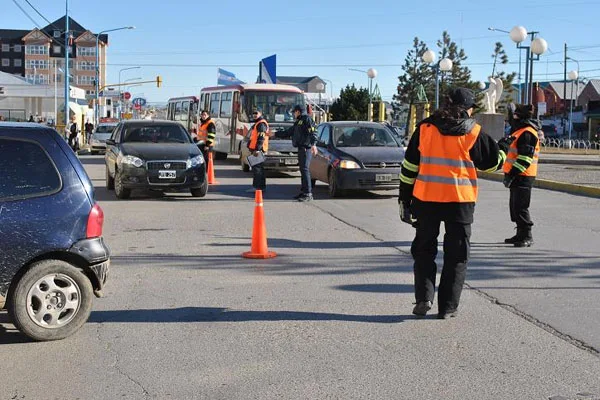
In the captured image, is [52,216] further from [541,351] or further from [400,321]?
[541,351]

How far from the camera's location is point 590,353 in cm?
547

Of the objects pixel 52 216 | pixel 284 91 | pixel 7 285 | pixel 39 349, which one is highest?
pixel 284 91

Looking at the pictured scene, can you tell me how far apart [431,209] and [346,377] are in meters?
1.82

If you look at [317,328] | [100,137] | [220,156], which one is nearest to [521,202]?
[317,328]

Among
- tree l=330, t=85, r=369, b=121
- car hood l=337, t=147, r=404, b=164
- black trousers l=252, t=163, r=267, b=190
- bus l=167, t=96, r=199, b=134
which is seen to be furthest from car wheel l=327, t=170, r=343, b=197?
tree l=330, t=85, r=369, b=121

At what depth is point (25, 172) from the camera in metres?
5.68

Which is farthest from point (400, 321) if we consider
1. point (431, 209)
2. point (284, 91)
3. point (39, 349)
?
point (284, 91)

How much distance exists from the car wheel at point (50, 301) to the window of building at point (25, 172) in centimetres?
53

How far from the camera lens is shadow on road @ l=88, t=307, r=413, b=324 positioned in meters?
6.38

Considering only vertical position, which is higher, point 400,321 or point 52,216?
point 52,216

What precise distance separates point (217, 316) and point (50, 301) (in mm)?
1399

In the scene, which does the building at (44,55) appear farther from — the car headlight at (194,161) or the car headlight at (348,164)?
the car headlight at (348,164)

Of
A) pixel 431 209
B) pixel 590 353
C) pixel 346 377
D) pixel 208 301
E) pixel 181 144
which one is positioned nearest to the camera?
pixel 346 377

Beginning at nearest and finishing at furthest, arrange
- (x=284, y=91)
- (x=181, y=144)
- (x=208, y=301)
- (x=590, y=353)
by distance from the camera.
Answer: (x=590, y=353)
(x=208, y=301)
(x=181, y=144)
(x=284, y=91)
